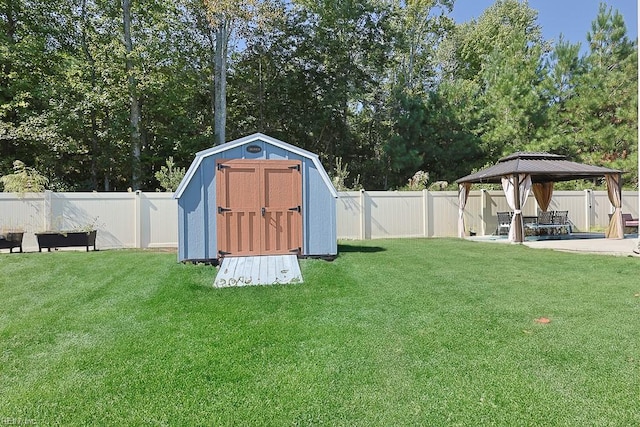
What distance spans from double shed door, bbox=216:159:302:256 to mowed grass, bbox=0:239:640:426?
1.18m

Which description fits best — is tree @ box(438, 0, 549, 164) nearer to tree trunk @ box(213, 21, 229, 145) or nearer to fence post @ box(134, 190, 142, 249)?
tree trunk @ box(213, 21, 229, 145)

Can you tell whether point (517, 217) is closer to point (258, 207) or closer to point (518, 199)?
point (518, 199)

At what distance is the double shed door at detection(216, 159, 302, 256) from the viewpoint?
7.03 meters

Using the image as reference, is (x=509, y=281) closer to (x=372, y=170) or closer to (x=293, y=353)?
(x=293, y=353)

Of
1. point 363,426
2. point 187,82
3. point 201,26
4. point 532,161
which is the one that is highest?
point 201,26

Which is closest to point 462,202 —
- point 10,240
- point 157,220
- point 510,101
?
point 510,101

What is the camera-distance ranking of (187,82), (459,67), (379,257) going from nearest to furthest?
(379,257) → (187,82) → (459,67)

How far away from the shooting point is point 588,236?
39.2ft

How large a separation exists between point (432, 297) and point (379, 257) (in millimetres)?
2900

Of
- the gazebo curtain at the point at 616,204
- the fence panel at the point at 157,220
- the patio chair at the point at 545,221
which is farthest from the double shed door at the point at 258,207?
the gazebo curtain at the point at 616,204

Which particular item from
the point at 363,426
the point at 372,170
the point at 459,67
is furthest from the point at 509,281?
the point at 459,67

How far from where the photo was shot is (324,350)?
132 inches

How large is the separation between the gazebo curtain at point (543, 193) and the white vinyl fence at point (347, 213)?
35 centimetres

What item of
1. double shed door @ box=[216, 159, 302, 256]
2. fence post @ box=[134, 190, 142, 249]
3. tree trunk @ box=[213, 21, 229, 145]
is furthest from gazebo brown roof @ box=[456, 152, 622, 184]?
tree trunk @ box=[213, 21, 229, 145]
